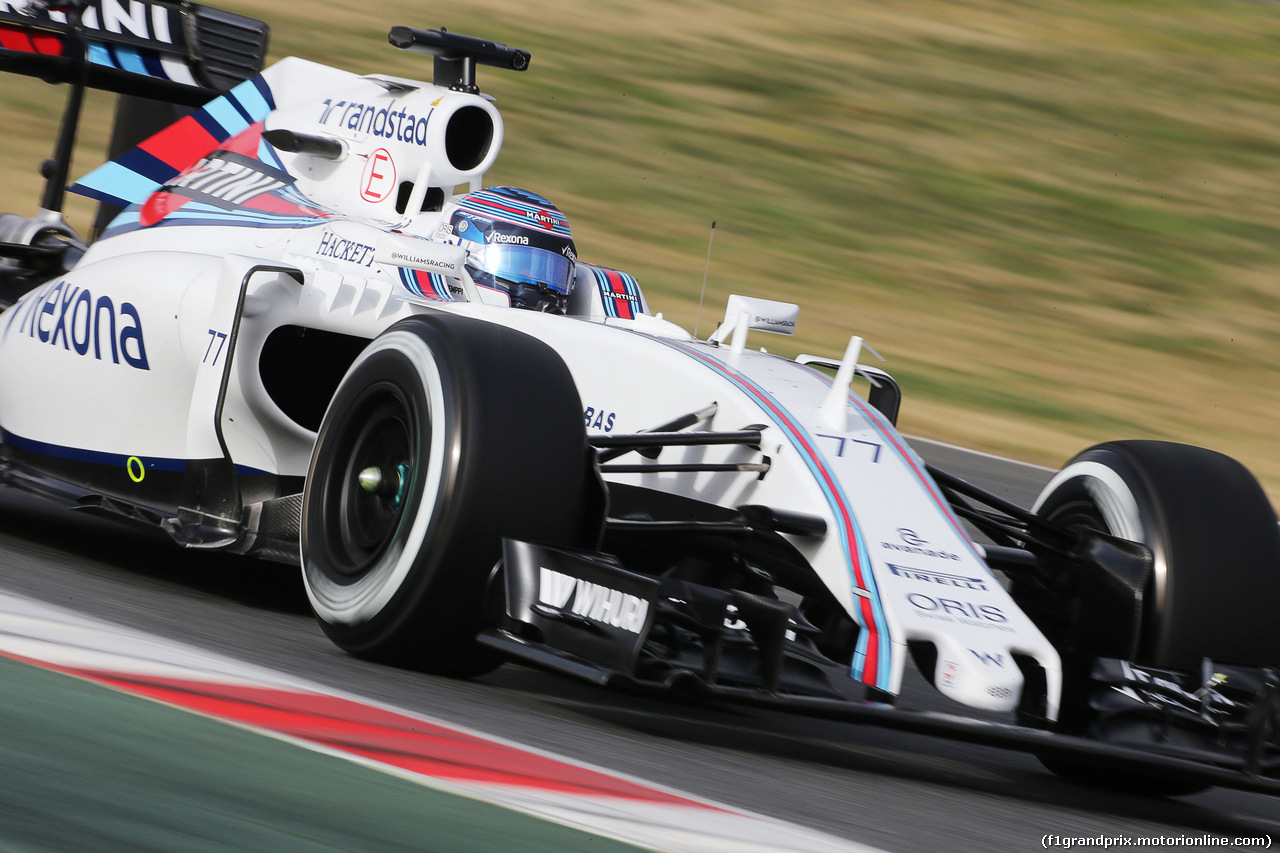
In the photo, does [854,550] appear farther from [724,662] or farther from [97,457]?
[97,457]

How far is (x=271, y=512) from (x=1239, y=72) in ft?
64.9

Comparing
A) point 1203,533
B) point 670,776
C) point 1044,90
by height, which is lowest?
point 670,776

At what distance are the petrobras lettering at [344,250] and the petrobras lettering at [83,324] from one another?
645 millimetres

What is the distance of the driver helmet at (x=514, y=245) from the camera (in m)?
5.54

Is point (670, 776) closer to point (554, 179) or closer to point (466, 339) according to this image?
point (466, 339)

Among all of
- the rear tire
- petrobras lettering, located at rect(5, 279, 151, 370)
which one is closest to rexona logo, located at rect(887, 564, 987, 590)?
the rear tire

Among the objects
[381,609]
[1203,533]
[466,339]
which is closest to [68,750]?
[381,609]

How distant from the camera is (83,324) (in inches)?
220

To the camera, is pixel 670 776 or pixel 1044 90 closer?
pixel 670 776

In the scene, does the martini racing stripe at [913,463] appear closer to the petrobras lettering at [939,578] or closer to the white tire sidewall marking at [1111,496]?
the petrobras lettering at [939,578]

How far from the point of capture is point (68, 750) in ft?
9.66

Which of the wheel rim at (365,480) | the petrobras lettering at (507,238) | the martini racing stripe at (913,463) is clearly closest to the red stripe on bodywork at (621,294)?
the petrobras lettering at (507,238)

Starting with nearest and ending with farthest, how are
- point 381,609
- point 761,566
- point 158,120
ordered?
point 381,609 < point 761,566 < point 158,120

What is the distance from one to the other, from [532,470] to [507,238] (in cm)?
170
